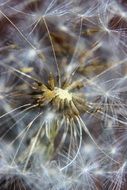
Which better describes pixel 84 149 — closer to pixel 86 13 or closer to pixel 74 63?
pixel 74 63

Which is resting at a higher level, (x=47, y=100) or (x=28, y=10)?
(x=28, y=10)

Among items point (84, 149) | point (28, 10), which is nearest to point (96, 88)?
point (84, 149)

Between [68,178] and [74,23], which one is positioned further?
[74,23]

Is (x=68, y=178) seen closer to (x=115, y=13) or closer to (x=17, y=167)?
(x=17, y=167)

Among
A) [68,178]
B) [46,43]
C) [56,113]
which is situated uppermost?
[46,43]

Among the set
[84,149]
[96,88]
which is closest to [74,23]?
[96,88]

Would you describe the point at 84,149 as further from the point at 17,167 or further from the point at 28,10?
the point at 28,10

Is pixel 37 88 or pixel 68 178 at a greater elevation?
pixel 37 88

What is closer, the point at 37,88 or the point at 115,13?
the point at 37,88

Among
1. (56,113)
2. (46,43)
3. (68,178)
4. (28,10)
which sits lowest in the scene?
(68,178)
